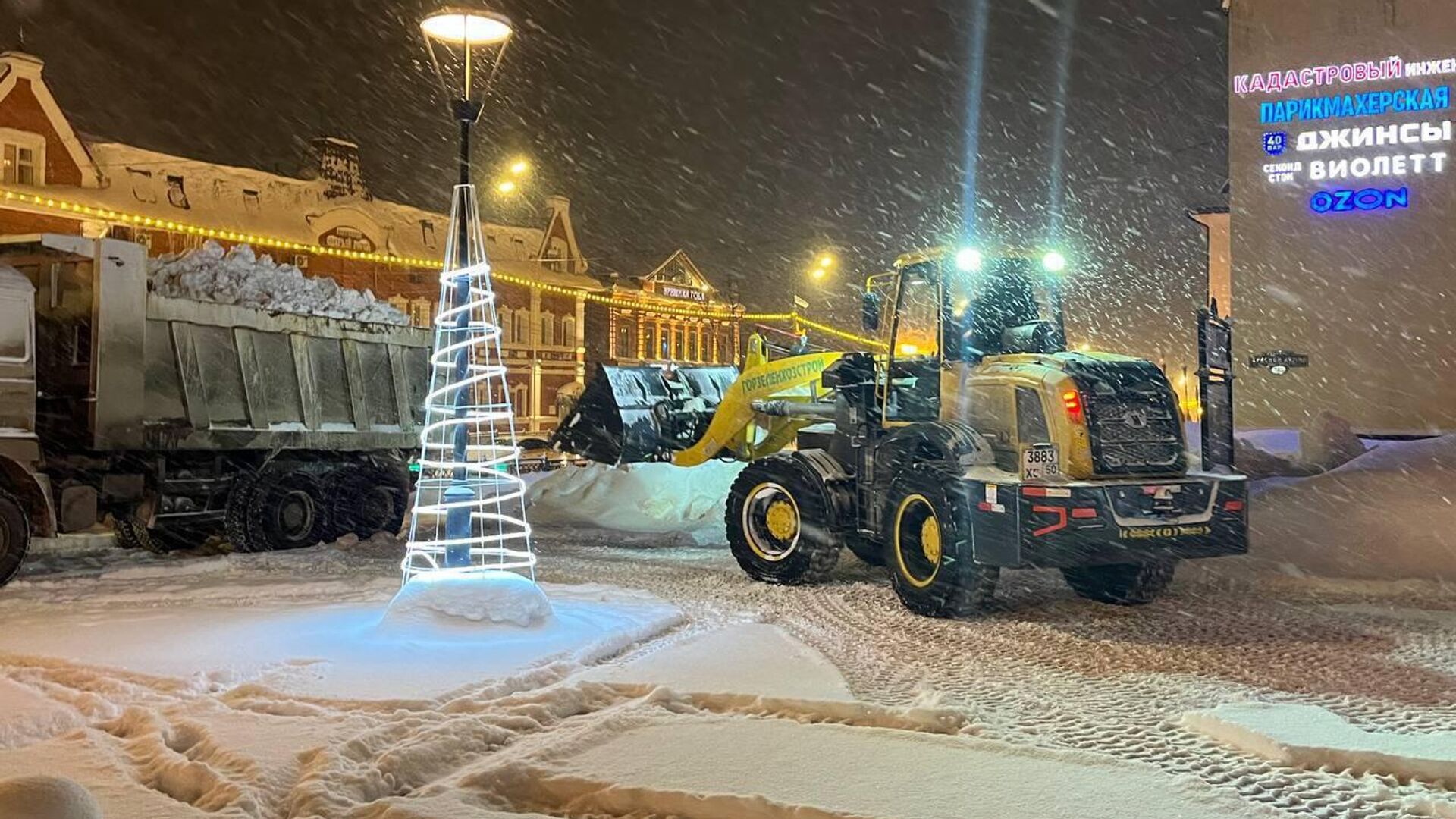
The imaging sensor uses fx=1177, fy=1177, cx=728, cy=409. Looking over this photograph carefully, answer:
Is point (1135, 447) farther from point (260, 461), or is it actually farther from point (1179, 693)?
point (260, 461)

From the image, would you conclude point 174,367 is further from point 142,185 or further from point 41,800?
point 142,185

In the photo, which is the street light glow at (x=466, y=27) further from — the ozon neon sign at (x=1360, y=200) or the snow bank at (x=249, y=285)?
the ozon neon sign at (x=1360, y=200)

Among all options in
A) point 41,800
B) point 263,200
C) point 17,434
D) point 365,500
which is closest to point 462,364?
point 17,434

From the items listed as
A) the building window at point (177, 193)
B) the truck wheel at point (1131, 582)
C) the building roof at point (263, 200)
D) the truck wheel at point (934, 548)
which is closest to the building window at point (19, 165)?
the building roof at point (263, 200)

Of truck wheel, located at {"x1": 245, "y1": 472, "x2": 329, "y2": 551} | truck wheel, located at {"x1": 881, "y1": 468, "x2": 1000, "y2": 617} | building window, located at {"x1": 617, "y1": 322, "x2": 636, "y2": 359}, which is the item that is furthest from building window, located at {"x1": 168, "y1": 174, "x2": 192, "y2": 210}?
truck wheel, located at {"x1": 881, "y1": 468, "x2": 1000, "y2": 617}

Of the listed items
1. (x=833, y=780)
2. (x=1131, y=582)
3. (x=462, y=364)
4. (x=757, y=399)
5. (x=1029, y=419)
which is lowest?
(x=833, y=780)

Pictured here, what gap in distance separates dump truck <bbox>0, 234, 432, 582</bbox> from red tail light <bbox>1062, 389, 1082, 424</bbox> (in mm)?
9130

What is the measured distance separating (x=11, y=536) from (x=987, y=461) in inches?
339

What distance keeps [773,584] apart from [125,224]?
18.7 m

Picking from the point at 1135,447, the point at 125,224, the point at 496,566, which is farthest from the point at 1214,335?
the point at 125,224

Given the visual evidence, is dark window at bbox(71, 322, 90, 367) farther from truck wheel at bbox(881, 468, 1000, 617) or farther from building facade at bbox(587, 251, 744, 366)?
building facade at bbox(587, 251, 744, 366)

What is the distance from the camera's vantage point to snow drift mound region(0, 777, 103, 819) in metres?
3.22

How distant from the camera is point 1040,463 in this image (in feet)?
29.6

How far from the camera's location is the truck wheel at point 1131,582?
10156 mm
